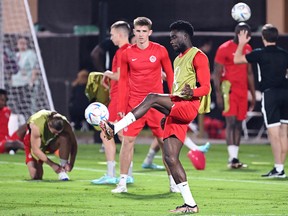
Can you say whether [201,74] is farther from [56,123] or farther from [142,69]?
[56,123]

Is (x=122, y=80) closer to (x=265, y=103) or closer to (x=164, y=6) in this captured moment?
(x=265, y=103)

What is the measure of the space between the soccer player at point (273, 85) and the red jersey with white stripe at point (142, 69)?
8.58 feet

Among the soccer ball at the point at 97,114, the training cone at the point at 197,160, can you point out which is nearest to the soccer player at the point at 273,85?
the training cone at the point at 197,160

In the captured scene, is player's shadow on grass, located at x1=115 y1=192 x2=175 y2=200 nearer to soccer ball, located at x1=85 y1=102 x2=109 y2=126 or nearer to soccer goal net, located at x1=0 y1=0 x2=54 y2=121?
soccer ball, located at x1=85 y1=102 x2=109 y2=126

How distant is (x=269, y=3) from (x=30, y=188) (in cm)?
1462

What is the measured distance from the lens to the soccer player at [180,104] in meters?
12.8

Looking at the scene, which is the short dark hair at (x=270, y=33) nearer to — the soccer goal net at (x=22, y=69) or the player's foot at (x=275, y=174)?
the player's foot at (x=275, y=174)

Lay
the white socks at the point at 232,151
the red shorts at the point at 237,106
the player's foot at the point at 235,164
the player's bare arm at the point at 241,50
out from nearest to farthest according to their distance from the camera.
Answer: the player's bare arm at the point at 241,50, the player's foot at the point at 235,164, the white socks at the point at 232,151, the red shorts at the point at 237,106

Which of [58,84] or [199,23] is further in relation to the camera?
[58,84]

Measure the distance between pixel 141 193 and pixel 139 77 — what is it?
152cm

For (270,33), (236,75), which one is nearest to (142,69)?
(270,33)

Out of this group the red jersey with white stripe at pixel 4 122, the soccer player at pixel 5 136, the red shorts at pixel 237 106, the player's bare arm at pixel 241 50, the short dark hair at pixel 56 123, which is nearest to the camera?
the short dark hair at pixel 56 123

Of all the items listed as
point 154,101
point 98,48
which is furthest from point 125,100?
point 98,48

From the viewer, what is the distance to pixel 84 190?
15.5m
